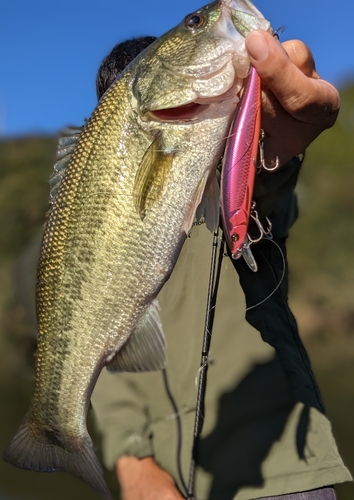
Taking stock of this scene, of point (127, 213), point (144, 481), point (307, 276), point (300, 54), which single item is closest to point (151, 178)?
point (127, 213)

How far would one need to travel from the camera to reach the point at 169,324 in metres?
2.84

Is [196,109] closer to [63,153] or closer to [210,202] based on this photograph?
[210,202]

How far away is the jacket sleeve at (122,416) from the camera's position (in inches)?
119

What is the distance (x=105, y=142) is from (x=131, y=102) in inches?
6.9

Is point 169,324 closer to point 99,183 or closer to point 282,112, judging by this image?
point 99,183

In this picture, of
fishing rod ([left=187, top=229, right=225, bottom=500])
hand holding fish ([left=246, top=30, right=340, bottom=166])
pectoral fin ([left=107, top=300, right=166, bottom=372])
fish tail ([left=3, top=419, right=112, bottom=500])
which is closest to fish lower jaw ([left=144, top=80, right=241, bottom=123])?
hand holding fish ([left=246, top=30, right=340, bottom=166])

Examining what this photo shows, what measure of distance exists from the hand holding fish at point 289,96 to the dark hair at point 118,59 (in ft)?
3.79

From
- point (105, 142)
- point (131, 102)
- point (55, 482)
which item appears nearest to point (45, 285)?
point (105, 142)

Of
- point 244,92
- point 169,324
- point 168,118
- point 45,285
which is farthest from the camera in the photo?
point 169,324

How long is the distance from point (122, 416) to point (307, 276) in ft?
69.5

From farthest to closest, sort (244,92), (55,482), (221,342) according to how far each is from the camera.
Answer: (55,482), (221,342), (244,92)

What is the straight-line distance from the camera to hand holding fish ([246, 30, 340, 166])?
71.7 inches

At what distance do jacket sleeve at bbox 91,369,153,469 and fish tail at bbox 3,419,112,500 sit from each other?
0.78 m

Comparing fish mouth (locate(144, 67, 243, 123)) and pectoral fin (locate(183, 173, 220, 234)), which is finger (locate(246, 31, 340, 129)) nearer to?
fish mouth (locate(144, 67, 243, 123))
